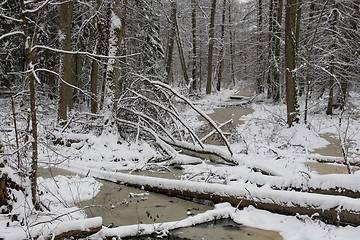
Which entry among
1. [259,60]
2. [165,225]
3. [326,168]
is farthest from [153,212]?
[259,60]

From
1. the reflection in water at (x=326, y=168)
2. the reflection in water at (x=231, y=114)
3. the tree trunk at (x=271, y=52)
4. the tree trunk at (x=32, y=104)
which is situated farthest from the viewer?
the tree trunk at (x=271, y=52)

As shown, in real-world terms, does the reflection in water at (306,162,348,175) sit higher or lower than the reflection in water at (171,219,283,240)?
higher

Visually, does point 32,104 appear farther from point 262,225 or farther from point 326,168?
point 326,168

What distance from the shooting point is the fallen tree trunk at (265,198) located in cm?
471

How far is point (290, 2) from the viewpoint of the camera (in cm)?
1248

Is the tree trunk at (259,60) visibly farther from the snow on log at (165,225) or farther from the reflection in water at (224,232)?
the reflection in water at (224,232)

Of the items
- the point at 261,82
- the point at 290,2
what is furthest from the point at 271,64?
the point at 290,2

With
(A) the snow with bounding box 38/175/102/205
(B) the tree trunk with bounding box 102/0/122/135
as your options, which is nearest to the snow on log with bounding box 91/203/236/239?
(A) the snow with bounding box 38/175/102/205

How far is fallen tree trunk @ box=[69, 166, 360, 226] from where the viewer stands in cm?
471

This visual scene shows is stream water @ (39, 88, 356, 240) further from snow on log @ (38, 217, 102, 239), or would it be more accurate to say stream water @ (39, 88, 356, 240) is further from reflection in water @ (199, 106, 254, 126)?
reflection in water @ (199, 106, 254, 126)

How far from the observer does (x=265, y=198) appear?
5367 mm

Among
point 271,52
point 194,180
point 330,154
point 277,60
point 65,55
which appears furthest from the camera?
point 271,52

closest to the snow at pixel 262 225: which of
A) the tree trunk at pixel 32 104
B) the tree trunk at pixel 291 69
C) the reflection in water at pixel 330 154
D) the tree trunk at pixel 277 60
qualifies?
the tree trunk at pixel 32 104

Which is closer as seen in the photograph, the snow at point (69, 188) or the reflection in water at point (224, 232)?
the reflection in water at point (224, 232)
